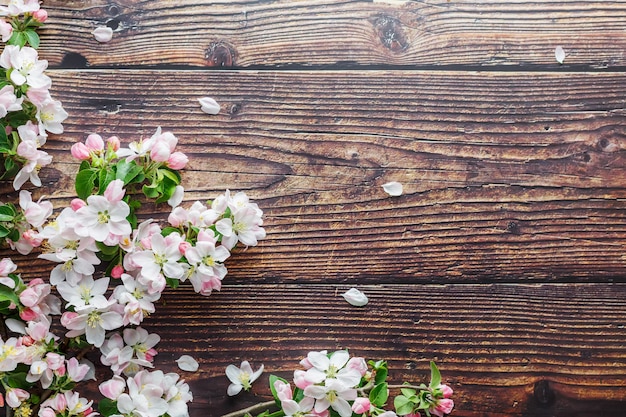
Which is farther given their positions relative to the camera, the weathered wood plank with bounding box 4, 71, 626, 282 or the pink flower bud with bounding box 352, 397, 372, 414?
the weathered wood plank with bounding box 4, 71, 626, 282

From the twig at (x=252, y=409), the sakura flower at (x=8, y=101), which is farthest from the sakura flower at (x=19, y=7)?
the twig at (x=252, y=409)

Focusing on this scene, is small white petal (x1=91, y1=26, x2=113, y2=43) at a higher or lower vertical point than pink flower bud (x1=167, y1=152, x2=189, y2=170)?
higher

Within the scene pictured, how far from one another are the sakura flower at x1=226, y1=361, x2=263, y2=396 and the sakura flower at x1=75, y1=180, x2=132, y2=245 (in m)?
0.25

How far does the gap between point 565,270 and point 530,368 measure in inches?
6.1

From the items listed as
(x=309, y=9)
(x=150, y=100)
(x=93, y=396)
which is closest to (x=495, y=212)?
(x=309, y=9)

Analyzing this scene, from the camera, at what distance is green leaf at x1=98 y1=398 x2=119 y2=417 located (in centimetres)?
92

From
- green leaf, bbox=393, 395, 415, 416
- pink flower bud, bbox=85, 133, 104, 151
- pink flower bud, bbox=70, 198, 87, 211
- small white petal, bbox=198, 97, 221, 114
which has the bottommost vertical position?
green leaf, bbox=393, 395, 415, 416

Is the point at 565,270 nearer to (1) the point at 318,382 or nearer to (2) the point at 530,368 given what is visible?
(2) the point at 530,368

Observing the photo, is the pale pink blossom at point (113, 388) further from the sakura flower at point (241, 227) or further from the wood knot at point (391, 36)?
the wood knot at point (391, 36)

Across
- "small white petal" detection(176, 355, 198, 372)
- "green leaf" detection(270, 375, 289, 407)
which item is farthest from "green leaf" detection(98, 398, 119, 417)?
"green leaf" detection(270, 375, 289, 407)

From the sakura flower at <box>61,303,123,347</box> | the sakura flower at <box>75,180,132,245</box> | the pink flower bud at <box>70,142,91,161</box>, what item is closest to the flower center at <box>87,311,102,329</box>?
the sakura flower at <box>61,303,123,347</box>

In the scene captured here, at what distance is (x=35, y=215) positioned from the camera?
3.05ft

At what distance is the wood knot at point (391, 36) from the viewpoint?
104cm

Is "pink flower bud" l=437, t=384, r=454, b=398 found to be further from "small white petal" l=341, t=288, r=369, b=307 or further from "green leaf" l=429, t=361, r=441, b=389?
"small white petal" l=341, t=288, r=369, b=307
